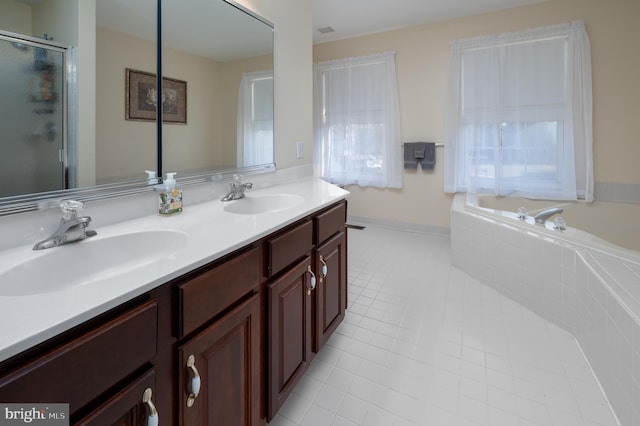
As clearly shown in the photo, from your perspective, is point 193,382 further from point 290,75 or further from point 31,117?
point 290,75

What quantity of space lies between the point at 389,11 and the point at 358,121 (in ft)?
4.02

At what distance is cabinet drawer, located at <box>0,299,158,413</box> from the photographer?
478mm

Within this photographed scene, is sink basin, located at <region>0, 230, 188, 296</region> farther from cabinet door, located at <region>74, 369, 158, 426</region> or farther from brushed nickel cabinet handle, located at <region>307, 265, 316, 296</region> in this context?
brushed nickel cabinet handle, located at <region>307, 265, 316, 296</region>

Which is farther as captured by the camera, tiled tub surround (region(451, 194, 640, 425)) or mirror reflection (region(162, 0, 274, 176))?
mirror reflection (region(162, 0, 274, 176))

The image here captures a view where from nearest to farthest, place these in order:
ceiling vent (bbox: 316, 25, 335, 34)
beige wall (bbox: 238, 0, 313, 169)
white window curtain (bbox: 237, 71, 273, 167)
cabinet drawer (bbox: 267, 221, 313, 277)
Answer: cabinet drawer (bbox: 267, 221, 313, 277), white window curtain (bbox: 237, 71, 273, 167), beige wall (bbox: 238, 0, 313, 169), ceiling vent (bbox: 316, 25, 335, 34)

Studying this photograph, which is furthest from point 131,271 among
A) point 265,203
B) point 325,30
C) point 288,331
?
point 325,30

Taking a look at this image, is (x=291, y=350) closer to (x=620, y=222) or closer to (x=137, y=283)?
(x=137, y=283)

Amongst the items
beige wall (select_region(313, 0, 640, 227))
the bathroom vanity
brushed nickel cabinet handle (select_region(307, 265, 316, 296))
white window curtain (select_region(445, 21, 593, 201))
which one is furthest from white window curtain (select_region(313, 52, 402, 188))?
brushed nickel cabinet handle (select_region(307, 265, 316, 296))

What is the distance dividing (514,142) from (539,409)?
8.94ft

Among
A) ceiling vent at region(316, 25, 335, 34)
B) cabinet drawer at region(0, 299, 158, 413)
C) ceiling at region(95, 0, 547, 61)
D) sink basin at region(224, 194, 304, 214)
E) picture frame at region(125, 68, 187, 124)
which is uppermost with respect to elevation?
ceiling vent at region(316, 25, 335, 34)

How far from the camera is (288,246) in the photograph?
3.90 feet

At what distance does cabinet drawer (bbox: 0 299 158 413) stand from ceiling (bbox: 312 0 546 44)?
3446 millimetres

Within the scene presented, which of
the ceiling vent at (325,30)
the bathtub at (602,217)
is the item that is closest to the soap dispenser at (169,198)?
the bathtub at (602,217)
